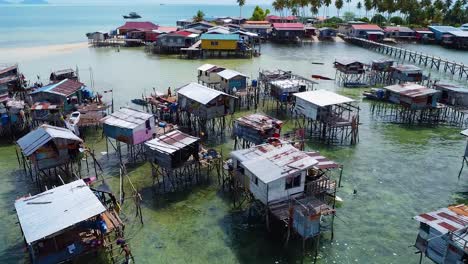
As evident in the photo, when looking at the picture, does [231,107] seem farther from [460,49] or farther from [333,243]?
[460,49]

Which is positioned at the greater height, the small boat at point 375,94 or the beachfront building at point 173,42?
the beachfront building at point 173,42

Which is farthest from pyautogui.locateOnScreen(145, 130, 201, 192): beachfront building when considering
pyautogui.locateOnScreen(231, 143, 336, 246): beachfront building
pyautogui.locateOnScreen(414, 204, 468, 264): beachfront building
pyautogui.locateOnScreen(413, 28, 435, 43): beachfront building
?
pyautogui.locateOnScreen(413, 28, 435, 43): beachfront building

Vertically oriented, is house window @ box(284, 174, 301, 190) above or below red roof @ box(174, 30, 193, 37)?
below

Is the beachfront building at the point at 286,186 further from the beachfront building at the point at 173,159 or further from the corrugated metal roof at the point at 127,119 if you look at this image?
the corrugated metal roof at the point at 127,119

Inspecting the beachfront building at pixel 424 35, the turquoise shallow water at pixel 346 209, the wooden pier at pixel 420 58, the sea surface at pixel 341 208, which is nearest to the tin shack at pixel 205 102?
the sea surface at pixel 341 208

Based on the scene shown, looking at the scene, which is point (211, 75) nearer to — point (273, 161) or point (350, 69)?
point (350, 69)

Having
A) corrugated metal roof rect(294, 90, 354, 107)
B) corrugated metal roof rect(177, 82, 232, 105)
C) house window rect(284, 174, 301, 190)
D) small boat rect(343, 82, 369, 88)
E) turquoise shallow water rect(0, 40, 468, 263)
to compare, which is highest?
corrugated metal roof rect(177, 82, 232, 105)

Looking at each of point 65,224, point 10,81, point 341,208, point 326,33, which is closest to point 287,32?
point 326,33

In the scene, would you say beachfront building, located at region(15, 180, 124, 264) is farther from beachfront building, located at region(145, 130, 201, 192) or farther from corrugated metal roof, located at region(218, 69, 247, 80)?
corrugated metal roof, located at region(218, 69, 247, 80)

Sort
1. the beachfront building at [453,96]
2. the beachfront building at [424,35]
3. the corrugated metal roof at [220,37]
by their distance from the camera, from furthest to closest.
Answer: the beachfront building at [424,35], the corrugated metal roof at [220,37], the beachfront building at [453,96]
